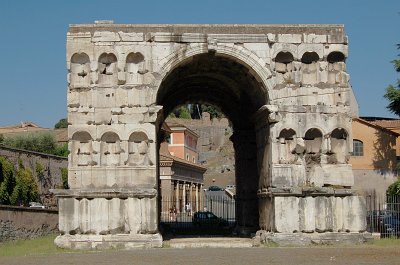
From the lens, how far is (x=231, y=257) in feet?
63.2

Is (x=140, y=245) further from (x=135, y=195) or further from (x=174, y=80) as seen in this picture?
(x=174, y=80)

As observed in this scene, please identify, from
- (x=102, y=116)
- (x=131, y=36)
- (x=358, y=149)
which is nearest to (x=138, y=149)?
(x=102, y=116)

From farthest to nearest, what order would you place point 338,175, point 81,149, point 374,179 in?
1. point 374,179
2. point 338,175
3. point 81,149

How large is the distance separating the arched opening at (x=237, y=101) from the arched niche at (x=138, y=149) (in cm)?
274

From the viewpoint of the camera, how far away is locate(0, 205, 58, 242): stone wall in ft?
96.9

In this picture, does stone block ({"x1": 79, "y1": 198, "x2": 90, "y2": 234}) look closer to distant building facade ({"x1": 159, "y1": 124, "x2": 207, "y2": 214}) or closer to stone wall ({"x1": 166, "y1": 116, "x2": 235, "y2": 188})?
distant building facade ({"x1": 159, "y1": 124, "x2": 207, "y2": 214})

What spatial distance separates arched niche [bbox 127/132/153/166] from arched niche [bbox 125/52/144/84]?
186 cm

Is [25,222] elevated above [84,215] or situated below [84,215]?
below

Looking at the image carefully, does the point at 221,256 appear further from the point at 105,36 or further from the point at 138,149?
the point at 105,36

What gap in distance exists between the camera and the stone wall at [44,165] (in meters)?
42.2

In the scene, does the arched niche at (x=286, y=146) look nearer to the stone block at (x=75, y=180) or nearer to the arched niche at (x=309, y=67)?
the arched niche at (x=309, y=67)

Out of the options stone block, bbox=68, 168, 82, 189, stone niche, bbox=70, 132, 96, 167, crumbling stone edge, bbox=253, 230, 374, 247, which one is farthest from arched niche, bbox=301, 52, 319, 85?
stone block, bbox=68, 168, 82, 189

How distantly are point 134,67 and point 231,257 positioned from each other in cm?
799

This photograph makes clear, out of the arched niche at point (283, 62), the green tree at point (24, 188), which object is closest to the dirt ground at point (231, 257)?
the arched niche at point (283, 62)
